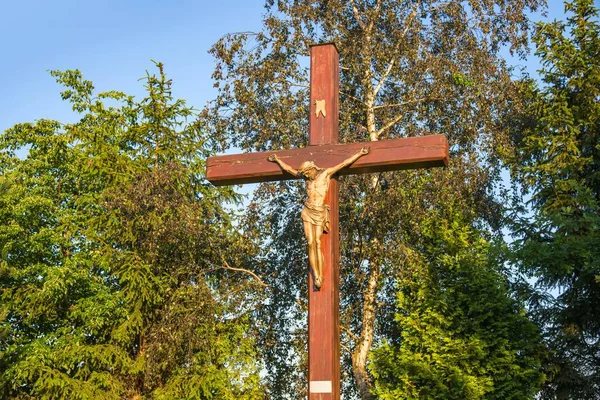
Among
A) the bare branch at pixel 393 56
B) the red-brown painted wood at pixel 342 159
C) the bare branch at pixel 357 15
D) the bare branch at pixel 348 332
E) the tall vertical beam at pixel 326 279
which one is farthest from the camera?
the bare branch at pixel 357 15

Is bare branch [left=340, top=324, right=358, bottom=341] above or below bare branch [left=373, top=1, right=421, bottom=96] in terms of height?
below

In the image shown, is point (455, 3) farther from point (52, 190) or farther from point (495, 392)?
point (52, 190)

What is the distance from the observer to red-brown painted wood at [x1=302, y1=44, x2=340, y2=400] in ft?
18.3

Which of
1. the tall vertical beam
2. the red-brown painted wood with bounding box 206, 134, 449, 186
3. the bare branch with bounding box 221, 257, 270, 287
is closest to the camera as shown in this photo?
the tall vertical beam

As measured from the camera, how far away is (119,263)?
50.1 feet

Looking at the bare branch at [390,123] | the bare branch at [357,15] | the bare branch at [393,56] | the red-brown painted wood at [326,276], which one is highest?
the bare branch at [357,15]

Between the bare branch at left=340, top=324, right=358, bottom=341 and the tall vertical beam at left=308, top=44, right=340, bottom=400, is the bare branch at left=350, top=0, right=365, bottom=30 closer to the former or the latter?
the bare branch at left=340, top=324, right=358, bottom=341

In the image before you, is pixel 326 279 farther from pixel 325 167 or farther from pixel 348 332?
pixel 348 332

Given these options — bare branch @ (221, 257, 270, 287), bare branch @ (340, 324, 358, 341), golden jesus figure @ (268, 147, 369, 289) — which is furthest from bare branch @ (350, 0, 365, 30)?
golden jesus figure @ (268, 147, 369, 289)

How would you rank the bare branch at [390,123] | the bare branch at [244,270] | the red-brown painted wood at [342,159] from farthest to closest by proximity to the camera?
1. the bare branch at [390,123]
2. the bare branch at [244,270]
3. the red-brown painted wood at [342,159]

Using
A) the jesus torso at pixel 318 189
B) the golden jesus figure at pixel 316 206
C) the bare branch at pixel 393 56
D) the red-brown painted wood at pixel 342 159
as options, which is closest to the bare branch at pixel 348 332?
the bare branch at pixel 393 56

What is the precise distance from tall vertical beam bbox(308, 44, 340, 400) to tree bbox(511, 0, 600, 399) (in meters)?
6.58

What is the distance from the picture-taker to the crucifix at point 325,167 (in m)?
5.62

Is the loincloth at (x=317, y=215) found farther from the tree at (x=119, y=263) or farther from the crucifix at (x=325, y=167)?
the tree at (x=119, y=263)
